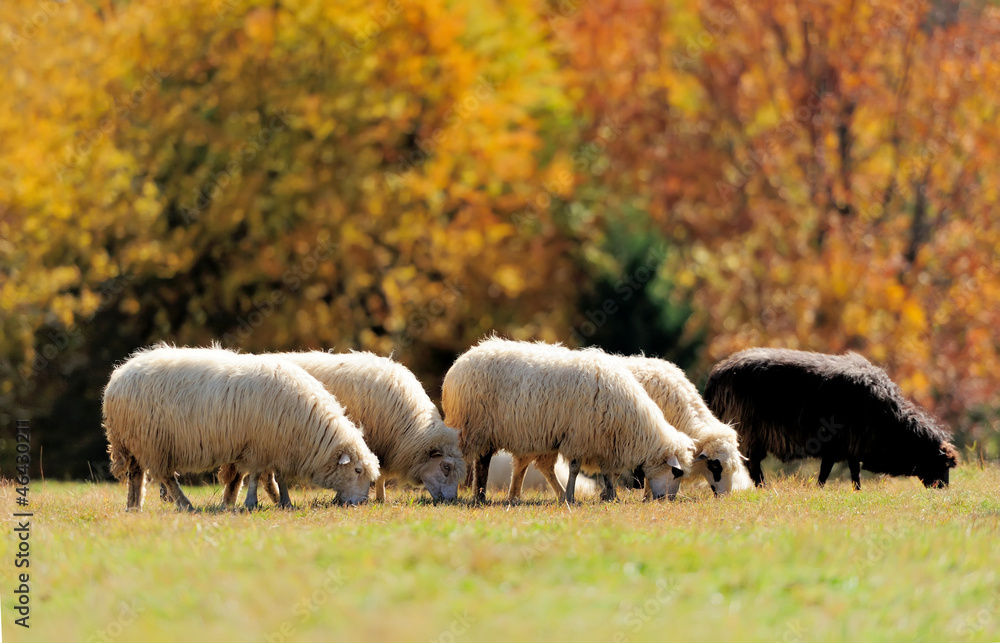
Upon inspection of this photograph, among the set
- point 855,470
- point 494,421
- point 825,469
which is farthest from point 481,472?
point 855,470

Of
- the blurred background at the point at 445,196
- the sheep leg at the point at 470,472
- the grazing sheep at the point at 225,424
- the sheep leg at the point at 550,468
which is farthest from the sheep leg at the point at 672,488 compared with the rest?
the blurred background at the point at 445,196

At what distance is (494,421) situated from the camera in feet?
42.0

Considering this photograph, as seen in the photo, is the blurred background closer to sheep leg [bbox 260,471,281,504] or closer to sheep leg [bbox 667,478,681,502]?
sheep leg [bbox 667,478,681,502]

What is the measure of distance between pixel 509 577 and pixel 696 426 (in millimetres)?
6624

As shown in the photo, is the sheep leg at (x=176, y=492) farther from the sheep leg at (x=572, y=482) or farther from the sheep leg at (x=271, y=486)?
the sheep leg at (x=572, y=482)

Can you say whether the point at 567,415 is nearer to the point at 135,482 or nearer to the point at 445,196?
the point at 135,482

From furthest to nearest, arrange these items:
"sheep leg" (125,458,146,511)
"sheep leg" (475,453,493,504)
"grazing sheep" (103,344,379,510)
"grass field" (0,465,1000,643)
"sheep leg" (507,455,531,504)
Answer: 1. "sheep leg" (507,455,531,504)
2. "sheep leg" (475,453,493,504)
3. "sheep leg" (125,458,146,511)
4. "grazing sheep" (103,344,379,510)
5. "grass field" (0,465,1000,643)

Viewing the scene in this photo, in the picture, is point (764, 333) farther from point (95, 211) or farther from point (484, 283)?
point (95, 211)

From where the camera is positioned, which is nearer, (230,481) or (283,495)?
(283,495)

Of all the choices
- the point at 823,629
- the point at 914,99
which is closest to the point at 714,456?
the point at 823,629

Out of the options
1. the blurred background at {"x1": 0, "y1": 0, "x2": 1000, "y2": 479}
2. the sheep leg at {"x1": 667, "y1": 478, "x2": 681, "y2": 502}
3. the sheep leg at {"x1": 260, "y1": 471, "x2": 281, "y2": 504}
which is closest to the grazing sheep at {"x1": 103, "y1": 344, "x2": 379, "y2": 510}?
the sheep leg at {"x1": 260, "y1": 471, "x2": 281, "y2": 504}

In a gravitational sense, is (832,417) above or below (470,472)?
above

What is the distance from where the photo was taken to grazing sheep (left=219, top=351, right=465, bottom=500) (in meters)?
12.8

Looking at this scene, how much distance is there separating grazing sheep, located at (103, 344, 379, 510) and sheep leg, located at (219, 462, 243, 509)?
88 cm
